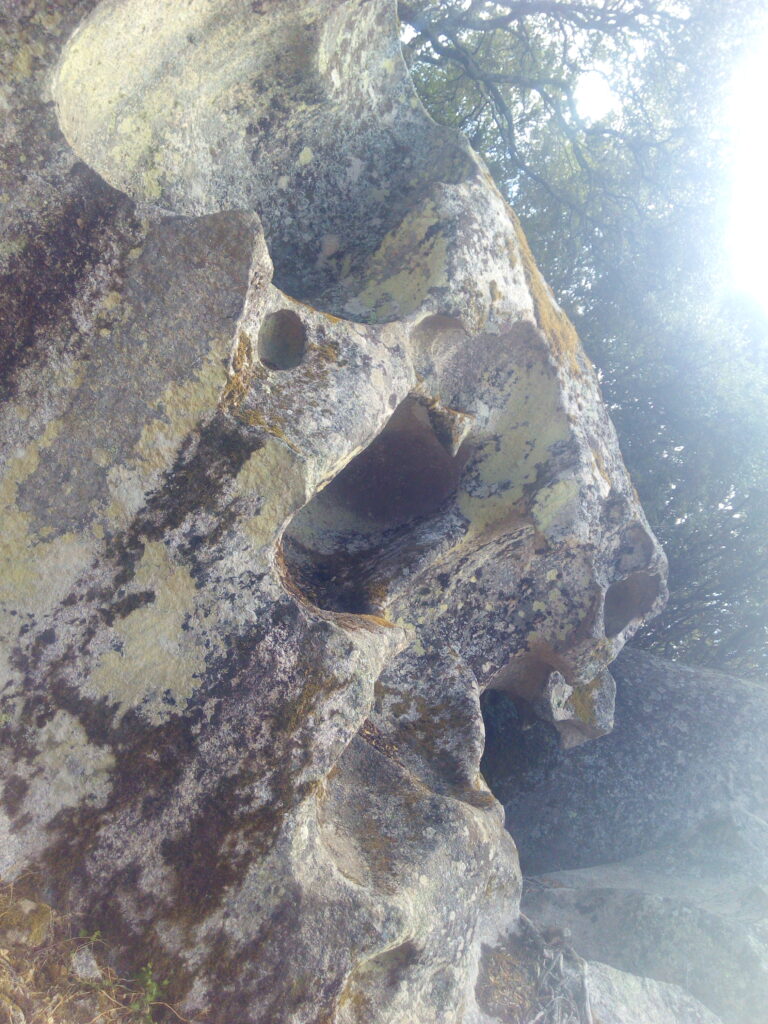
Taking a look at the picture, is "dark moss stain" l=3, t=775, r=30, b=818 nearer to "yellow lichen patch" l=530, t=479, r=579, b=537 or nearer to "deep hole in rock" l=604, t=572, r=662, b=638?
"yellow lichen patch" l=530, t=479, r=579, b=537

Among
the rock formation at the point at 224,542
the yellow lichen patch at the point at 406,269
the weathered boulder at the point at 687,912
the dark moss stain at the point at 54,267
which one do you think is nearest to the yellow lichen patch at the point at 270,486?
the rock formation at the point at 224,542

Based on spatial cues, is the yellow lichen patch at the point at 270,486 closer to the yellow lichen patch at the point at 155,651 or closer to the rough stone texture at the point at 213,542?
the rough stone texture at the point at 213,542

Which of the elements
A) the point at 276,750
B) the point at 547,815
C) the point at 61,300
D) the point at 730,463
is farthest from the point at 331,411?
the point at 730,463

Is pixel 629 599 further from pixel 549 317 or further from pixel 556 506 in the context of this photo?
pixel 549 317

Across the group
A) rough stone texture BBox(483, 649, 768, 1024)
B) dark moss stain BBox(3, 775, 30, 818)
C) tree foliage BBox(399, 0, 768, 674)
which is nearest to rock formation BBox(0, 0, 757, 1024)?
dark moss stain BBox(3, 775, 30, 818)

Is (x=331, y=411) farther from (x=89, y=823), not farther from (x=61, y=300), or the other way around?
(x=89, y=823)

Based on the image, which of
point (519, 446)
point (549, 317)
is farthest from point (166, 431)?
point (549, 317)
